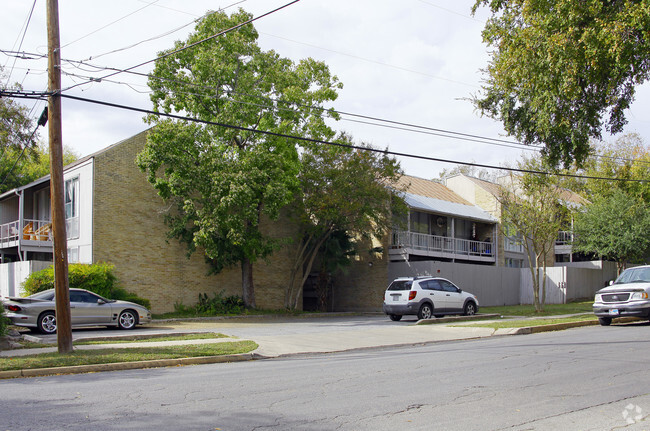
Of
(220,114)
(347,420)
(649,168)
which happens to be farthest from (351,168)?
(649,168)

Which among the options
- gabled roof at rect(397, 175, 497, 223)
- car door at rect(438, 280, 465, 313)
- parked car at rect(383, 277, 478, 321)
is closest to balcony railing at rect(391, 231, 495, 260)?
gabled roof at rect(397, 175, 497, 223)

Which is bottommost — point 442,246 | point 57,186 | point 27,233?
point 442,246

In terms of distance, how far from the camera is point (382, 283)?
33688mm

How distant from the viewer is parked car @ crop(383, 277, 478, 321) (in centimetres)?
2228

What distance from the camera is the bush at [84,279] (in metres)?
22.6

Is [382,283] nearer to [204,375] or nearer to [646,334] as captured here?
[646,334]

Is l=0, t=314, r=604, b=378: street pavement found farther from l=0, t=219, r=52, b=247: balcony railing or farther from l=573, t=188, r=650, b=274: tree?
l=573, t=188, r=650, b=274: tree

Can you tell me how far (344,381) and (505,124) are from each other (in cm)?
824

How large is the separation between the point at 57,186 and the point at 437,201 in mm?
28008

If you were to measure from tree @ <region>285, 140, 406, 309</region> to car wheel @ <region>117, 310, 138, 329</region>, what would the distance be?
10442 millimetres

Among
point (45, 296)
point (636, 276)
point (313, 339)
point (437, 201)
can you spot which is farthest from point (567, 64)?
point (437, 201)

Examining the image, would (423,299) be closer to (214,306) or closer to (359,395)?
(214,306)

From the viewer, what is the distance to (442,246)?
35.2 m

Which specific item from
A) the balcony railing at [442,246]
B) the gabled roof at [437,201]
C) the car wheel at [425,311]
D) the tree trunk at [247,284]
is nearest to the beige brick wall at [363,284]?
the balcony railing at [442,246]
